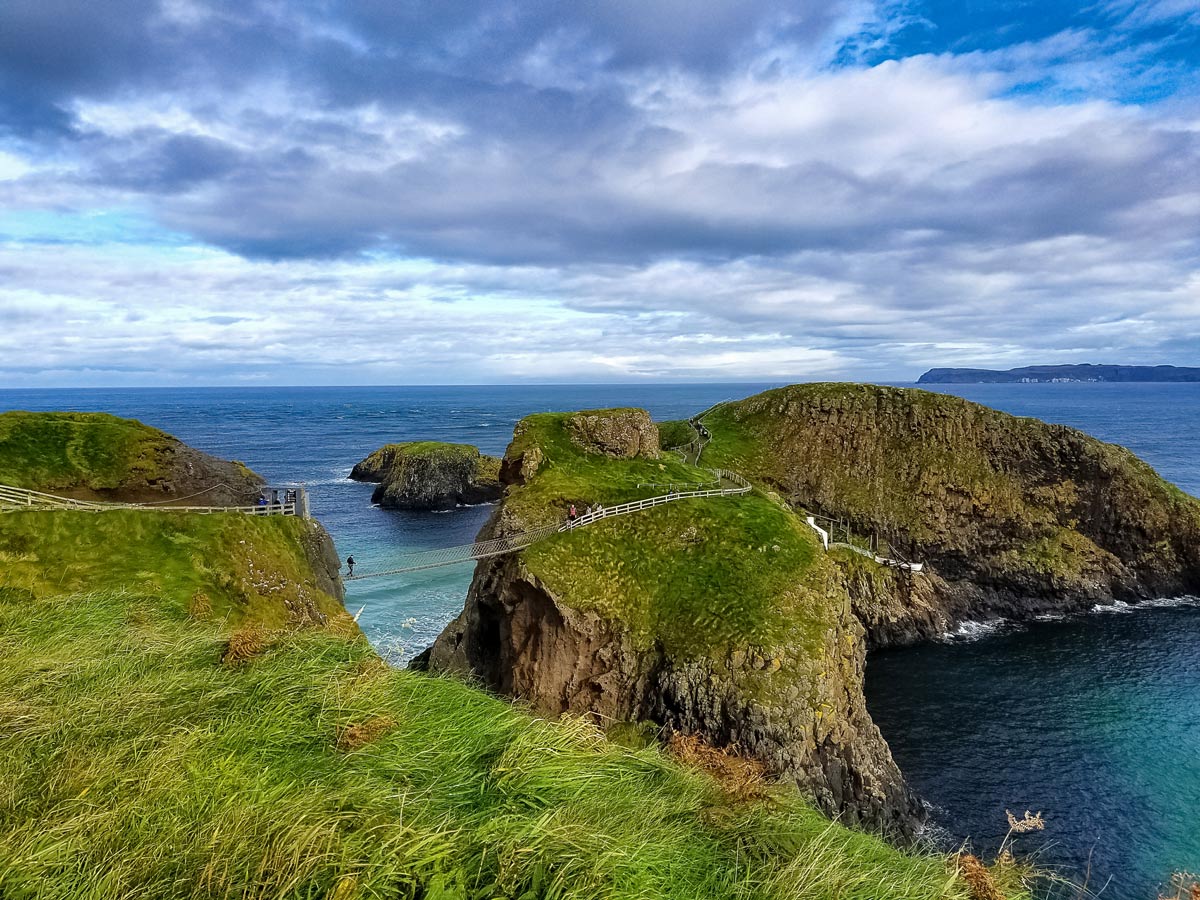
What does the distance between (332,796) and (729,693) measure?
2488 centimetres

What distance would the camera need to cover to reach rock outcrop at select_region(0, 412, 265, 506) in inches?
1082

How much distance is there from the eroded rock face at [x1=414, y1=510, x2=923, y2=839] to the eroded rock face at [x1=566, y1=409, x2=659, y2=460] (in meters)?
16.4

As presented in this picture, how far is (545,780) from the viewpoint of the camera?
874cm

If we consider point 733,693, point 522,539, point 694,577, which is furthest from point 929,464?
point 522,539

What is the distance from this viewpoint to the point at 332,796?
727 centimetres

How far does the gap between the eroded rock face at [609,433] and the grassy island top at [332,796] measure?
36.7 meters

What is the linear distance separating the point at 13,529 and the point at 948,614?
219 feet

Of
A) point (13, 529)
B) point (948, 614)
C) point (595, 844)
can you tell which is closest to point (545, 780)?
point (595, 844)

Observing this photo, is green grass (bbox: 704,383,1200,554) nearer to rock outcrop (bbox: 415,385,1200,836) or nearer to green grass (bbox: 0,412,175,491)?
rock outcrop (bbox: 415,385,1200,836)

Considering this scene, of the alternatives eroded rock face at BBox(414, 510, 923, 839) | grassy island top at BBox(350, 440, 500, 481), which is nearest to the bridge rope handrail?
eroded rock face at BBox(414, 510, 923, 839)

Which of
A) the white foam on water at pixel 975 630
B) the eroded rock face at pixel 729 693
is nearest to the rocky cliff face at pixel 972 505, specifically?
the white foam on water at pixel 975 630

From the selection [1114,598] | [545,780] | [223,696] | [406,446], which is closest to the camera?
[545,780]

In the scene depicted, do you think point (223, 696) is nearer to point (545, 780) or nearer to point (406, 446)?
point (545, 780)

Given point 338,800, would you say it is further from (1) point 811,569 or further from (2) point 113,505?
(1) point 811,569
